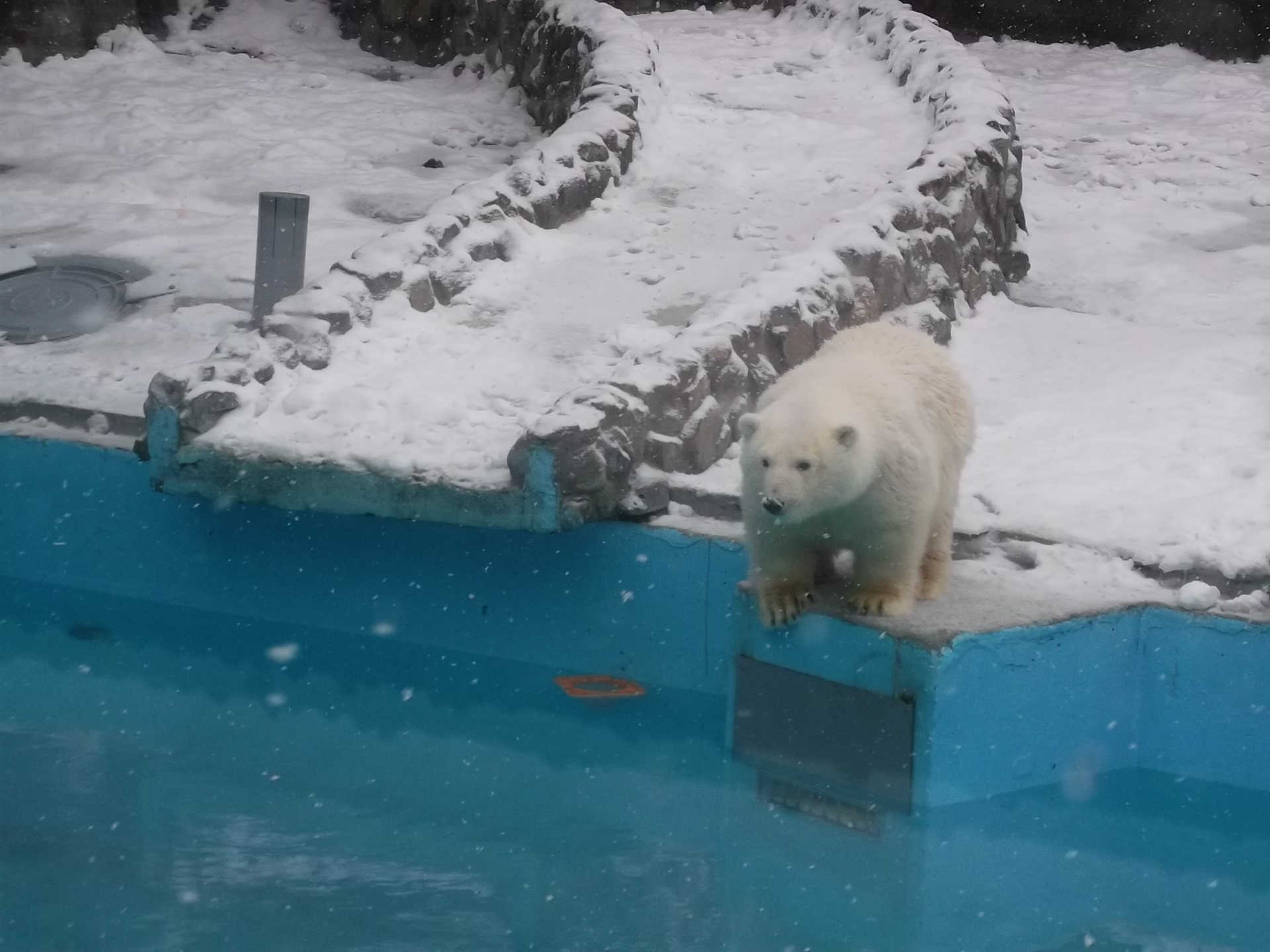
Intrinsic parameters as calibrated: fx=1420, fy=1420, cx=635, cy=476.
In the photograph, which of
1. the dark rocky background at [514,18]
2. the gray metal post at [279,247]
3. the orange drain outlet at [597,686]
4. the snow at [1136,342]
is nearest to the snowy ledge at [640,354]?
the gray metal post at [279,247]

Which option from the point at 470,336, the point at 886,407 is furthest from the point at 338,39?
the point at 886,407

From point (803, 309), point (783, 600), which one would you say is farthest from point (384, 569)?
point (803, 309)

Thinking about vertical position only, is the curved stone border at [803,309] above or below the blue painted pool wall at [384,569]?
above

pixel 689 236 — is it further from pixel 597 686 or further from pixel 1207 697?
pixel 1207 697

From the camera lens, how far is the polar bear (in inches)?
154

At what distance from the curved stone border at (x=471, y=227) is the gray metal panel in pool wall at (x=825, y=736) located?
7.43 ft

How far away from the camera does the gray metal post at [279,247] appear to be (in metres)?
6.29

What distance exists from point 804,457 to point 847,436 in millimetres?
164

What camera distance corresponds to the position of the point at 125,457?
561 centimetres

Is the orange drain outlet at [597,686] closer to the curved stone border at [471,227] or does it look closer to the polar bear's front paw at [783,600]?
the polar bear's front paw at [783,600]

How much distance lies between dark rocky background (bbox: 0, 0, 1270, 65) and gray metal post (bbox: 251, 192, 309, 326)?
17.0 feet

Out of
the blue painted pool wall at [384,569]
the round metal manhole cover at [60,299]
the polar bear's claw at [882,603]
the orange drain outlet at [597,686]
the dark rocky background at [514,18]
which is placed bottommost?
the orange drain outlet at [597,686]

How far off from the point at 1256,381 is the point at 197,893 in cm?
482

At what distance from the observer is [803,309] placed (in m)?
5.91
